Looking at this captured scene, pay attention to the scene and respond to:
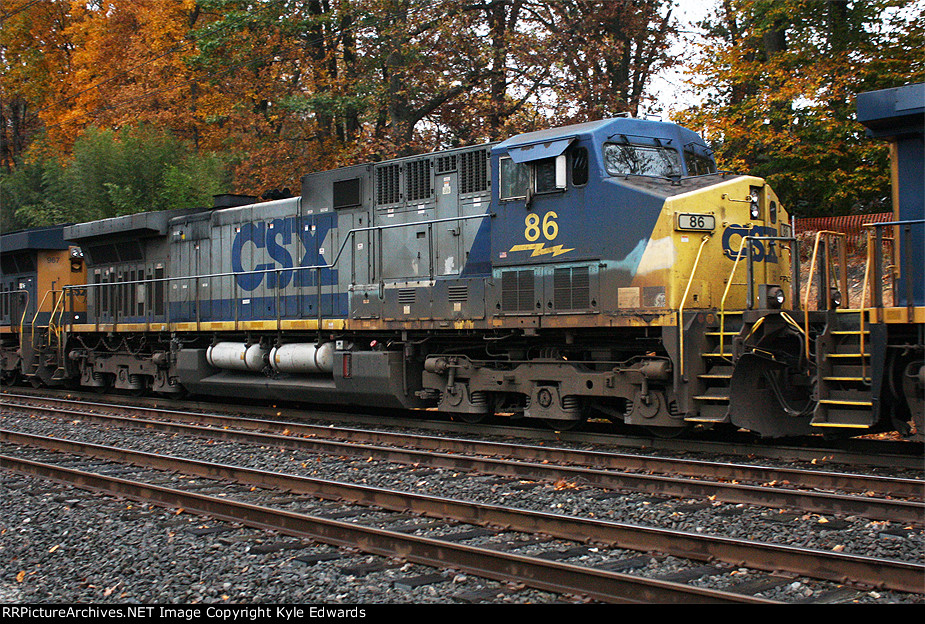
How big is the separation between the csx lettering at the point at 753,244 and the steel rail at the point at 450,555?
5.36 m

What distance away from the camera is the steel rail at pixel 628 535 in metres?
4.54

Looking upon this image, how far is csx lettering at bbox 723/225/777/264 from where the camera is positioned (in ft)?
30.0

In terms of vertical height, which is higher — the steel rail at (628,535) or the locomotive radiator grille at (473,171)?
the locomotive radiator grille at (473,171)

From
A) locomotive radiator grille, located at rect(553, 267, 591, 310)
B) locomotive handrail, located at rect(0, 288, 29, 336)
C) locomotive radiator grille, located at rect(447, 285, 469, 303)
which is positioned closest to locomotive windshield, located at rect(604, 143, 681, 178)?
locomotive radiator grille, located at rect(553, 267, 591, 310)

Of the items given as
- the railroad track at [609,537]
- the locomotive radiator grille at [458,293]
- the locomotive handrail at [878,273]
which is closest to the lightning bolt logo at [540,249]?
the locomotive radiator grille at [458,293]

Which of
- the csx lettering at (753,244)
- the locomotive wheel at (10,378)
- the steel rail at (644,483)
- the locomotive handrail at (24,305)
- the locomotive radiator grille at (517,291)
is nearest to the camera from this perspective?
the steel rail at (644,483)

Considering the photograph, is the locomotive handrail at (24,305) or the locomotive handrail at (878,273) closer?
the locomotive handrail at (878,273)

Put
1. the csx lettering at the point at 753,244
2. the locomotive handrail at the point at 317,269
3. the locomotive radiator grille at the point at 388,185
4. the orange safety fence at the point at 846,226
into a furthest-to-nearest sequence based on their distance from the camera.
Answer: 1. the orange safety fence at the point at 846,226
2. the locomotive radiator grille at the point at 388,185
3. the locomotive handrail at the point at 317,269
4. the csx lettering at the point at 753,244

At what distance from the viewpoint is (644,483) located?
7.20 m

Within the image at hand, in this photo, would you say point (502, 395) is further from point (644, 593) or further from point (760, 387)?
point (644, 593)

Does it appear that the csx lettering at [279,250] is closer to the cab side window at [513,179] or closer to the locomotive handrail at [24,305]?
the cab side window at [513,179]

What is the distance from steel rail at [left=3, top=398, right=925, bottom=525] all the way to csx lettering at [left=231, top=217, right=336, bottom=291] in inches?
134

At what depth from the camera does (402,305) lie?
36.8 feet

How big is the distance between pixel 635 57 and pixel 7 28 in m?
29.2
